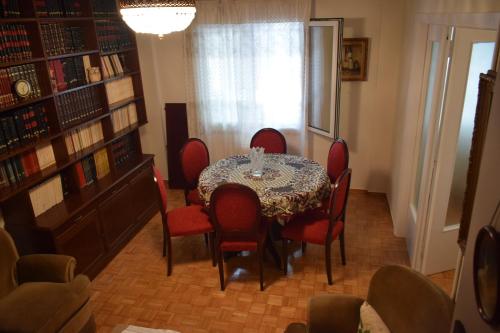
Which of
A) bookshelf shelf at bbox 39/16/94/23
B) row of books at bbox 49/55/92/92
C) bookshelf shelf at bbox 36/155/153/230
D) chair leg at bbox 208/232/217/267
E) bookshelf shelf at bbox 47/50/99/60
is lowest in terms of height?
chair leg at bbox 208/232/217/267

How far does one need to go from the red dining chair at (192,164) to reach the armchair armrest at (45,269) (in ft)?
4.41

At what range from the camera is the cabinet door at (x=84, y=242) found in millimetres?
2990

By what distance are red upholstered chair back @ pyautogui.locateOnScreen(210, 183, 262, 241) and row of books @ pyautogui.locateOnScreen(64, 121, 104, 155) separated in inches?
58.7

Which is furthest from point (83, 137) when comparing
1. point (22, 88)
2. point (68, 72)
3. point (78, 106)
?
point (22, 88)

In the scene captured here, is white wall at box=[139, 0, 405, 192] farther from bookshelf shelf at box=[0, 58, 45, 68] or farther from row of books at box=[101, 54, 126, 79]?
bookshelf shelf at box=[0, 58, 45, 68]

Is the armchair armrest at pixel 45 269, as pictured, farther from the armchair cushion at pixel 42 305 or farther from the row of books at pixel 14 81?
the row of books at pixel 14 81

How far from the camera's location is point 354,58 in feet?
13.9

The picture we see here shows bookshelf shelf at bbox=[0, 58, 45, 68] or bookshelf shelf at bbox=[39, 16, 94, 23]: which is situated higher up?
bookshelf shelf at bbox=[39, 16, 94, 23]

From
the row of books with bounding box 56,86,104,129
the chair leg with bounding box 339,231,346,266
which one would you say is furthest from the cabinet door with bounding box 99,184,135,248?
the chair leg with bounding box 339,231,346,266

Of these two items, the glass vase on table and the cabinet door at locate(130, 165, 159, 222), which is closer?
the glass vase on table

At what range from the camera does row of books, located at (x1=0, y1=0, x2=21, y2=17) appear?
8.73 ft

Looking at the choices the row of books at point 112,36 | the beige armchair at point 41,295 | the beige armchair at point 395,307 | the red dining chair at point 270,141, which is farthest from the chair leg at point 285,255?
the row of books at point 112,36

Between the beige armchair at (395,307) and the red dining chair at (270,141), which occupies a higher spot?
the red dining chair at (270,141)

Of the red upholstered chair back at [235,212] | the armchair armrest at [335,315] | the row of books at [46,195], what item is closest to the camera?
the armchair armrest at [335,315]
